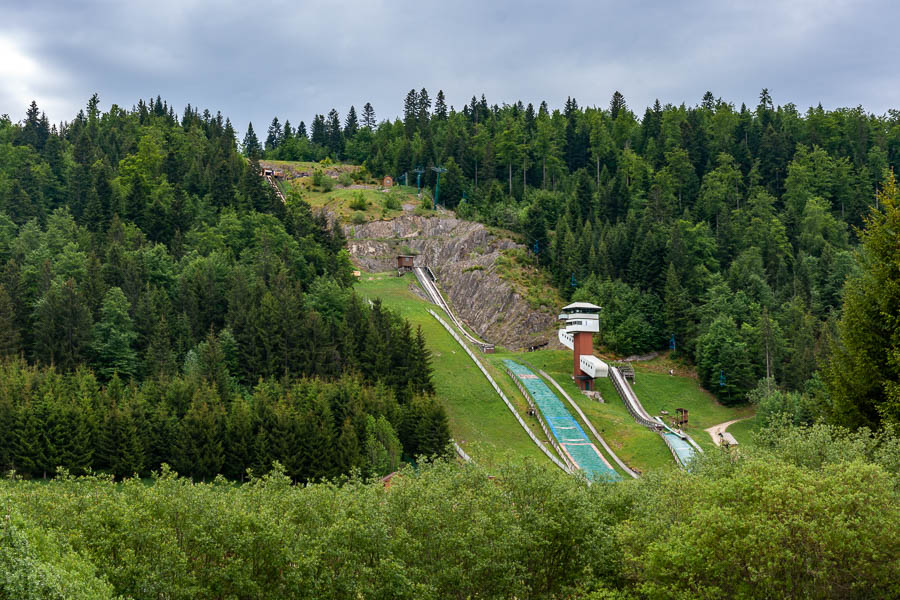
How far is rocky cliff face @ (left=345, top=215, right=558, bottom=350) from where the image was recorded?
322 feet

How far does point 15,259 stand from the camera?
78.9 m

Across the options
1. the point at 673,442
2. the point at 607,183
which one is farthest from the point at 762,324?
the point at 607,183

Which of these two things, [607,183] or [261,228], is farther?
[607,183]

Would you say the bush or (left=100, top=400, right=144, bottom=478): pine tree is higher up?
the bush

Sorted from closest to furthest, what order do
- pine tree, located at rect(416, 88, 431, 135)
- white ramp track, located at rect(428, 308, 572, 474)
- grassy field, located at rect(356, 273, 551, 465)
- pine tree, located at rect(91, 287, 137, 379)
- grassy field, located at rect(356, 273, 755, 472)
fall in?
white ramp track, located at rect(428, 308, 572, 474) → grassy field, located at rect(356, 273, 755, 472) → grassy field, located at rect(356, 273, 551, 465) → pine tree, located at rect(91, 287, 137, 379) → pine tree, located at rect(416, 88, 431, 135)

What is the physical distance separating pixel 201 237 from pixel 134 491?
6849cm

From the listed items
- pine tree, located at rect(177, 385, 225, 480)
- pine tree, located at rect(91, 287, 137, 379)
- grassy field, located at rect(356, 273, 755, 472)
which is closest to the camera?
pine tree, located at rect(177, 385, 225, 480)

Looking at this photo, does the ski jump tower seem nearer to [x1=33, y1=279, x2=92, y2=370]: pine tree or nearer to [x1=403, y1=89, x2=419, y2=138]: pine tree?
[x1=33, y1=279, x2=92, y2=370]: pine tree

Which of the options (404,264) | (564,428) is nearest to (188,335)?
(564,428)

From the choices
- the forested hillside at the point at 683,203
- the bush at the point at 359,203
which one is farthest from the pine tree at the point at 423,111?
the bush at the point at 359,203

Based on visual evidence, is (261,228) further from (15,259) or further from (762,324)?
(762,324)

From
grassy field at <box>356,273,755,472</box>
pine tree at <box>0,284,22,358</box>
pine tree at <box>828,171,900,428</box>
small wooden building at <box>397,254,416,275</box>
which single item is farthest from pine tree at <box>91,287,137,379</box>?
pine tree at <box>828,171,900,428</box>

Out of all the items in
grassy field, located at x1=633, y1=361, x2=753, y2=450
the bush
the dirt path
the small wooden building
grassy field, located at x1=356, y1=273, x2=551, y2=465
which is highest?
the bush

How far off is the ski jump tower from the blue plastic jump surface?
4.60 meters
